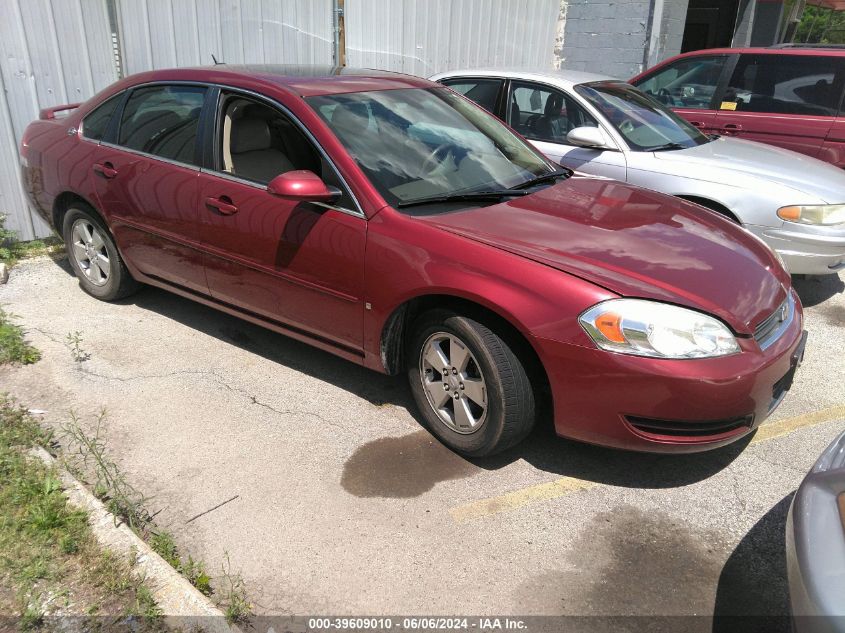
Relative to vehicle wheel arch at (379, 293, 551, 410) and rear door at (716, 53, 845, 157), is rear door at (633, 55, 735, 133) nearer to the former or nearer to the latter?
rear door at (716, 53, 845, 157)

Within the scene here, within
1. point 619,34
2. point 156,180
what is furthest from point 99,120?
point 619,34

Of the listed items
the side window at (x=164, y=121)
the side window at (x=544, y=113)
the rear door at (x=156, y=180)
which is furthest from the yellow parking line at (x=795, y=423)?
the side window at (x=164, y=121)

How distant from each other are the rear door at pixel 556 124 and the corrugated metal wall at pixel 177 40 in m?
2.83

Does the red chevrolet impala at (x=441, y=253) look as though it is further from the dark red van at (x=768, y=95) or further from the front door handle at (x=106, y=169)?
the dark red van at (x=768, y=95)

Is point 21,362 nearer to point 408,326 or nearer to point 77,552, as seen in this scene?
point 77,552

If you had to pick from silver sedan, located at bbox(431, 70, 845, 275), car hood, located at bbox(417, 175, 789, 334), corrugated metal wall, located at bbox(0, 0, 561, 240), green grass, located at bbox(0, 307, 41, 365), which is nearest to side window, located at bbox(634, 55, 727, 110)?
silver sedan, located at bbox(431, 70, 845, 275)

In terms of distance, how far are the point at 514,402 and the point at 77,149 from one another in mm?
3586

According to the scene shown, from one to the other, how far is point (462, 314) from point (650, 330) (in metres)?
0.84

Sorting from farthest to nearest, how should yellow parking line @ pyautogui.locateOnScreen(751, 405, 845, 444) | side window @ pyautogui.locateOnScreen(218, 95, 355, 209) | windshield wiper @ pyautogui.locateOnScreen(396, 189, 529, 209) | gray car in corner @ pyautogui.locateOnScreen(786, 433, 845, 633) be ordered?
side window @ pyautogui.locateOnScreen(218, 95, 355, 209) → yellow parking line @ pyautogui.locateOnScreen(751, 405, 845, 444) → windshield wiper @ pyautogui.locateOnScreen(396, 189, 529, 209) → gray car in corner @ pyautogui.locateOnScreen(786, 433, 845, 633)

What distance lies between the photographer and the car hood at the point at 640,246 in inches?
120

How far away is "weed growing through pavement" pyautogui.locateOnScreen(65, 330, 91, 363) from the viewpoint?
14.4 feet

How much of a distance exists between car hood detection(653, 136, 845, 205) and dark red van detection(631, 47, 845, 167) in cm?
117

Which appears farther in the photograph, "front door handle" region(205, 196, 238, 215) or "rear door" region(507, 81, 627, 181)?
"rear door" region(507, 81, 627, 181)

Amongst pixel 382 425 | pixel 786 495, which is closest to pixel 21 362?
pixel 382 425
